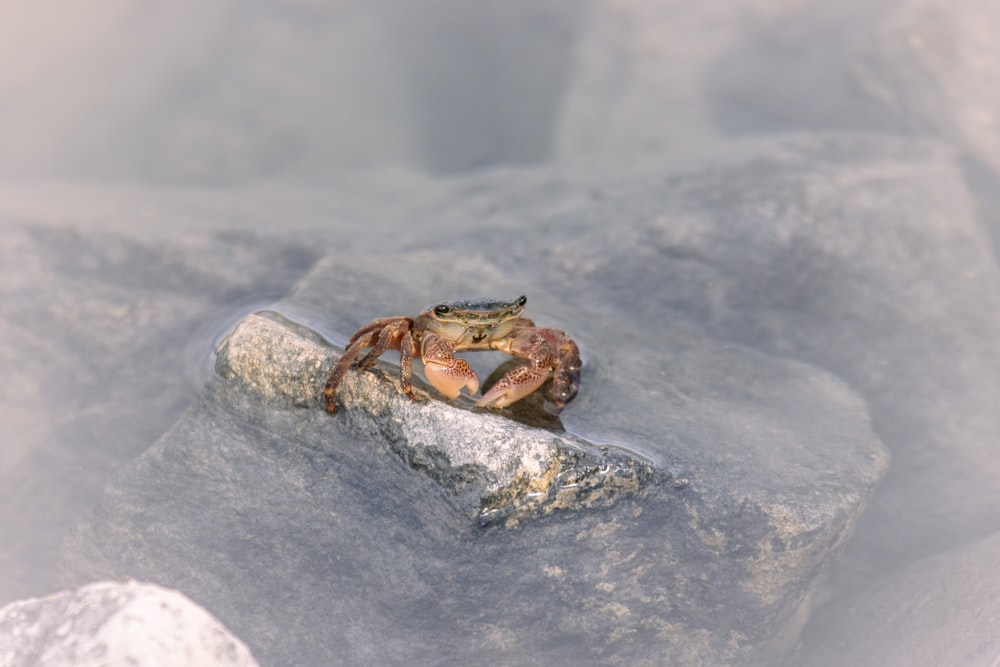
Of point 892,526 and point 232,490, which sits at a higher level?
point 892,526

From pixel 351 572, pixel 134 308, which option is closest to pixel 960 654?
pixel 351 572

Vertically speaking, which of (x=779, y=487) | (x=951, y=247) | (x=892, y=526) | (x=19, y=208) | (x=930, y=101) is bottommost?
(x=19, y=208)

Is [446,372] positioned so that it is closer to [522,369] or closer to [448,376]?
[448,376]

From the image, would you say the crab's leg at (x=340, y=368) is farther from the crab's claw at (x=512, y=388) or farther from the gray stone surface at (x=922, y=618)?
the gray stone surface at (x=922, y=618)

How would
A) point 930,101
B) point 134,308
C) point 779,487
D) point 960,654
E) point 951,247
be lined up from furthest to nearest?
point 930,101 → point 951,247 → point 134,308 → point 779,487 → point 960,654

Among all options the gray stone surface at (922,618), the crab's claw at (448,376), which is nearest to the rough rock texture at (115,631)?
the crab's claw at (448,376)

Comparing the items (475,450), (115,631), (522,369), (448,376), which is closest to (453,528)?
(475,450)

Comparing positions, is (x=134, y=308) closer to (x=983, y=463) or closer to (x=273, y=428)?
(x=273, y=428)
